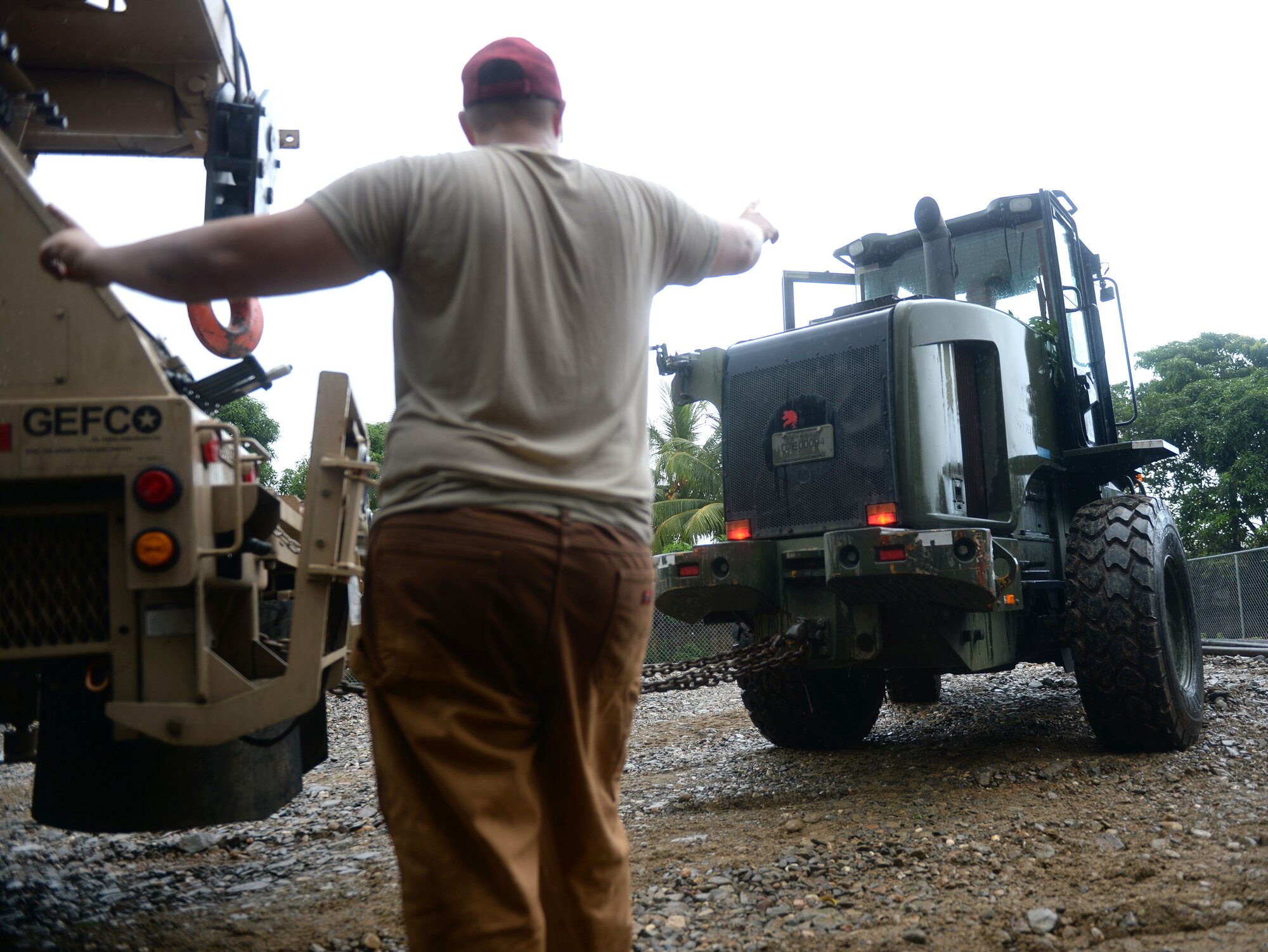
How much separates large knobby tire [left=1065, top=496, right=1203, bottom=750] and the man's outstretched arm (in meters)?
4.55

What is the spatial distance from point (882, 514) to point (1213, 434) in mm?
25871

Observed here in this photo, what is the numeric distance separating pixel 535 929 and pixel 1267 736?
551 centimetres

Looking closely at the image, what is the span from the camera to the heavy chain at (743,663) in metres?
5.26

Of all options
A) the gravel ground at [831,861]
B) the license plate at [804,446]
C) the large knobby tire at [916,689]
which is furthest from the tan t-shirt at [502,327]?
the large knobby tire at [916,689]

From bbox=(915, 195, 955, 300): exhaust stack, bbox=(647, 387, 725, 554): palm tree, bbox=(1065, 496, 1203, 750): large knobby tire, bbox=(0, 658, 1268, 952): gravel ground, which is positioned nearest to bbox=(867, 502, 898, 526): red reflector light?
bbox=(1065, 496, 1203, 750): large knobby tire

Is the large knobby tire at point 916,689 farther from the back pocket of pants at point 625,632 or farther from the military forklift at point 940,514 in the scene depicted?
the back pocket of pants at point 625,632

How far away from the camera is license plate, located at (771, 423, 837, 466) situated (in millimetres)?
5641

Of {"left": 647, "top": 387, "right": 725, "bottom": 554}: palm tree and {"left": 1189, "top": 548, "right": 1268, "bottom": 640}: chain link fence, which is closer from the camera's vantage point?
{"left": 1189, "top": 548, "right": 1268, "bottom": 640}: chain link fence

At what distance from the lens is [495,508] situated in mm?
1613

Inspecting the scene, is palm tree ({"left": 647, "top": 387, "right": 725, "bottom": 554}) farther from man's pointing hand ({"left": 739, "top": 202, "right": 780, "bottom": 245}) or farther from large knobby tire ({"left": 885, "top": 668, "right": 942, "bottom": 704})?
man's pointing hand ({"left": 739, "top": 202, "right": 780, "bottom": 245})

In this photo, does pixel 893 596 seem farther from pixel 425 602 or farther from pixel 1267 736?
pixel 425 602

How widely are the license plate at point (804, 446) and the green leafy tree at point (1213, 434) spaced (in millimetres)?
22121

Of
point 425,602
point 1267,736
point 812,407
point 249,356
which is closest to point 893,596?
point 812,407

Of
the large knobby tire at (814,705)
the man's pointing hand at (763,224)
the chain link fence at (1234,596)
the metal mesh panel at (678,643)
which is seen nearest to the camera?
the man's pointing hand at (763,224)
